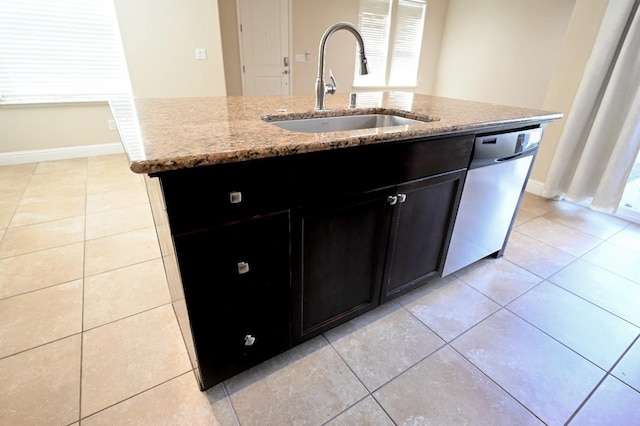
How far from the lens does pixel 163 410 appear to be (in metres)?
1.09

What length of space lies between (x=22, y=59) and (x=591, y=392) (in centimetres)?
509

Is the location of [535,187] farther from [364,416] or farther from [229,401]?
[229,401]

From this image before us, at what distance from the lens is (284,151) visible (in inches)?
34.4

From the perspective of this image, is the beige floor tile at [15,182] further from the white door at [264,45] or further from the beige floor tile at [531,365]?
the beige floor tile at [531,365]

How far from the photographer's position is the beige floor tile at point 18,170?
312cm

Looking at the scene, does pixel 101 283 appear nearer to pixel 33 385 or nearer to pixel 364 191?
pixel 33 385

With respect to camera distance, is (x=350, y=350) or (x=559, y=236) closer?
(x=350, y=350)

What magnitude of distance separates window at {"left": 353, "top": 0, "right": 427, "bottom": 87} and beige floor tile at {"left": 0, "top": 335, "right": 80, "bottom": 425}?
4865mm

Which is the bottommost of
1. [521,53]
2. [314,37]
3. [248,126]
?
[248,126]

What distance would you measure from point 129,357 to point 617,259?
298cm

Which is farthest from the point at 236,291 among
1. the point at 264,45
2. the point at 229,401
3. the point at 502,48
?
the point at 502,48

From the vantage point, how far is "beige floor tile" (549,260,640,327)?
1.68 metres

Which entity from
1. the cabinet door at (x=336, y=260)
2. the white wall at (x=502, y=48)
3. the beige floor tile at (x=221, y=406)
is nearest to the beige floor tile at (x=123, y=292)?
the beige floor tile at (x=221, y=406)

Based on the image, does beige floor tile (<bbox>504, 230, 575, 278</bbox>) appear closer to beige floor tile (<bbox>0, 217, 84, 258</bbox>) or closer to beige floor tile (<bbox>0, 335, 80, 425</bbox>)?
beige floor tile (<bbox>0, 335, 80, 425</bbox>)
